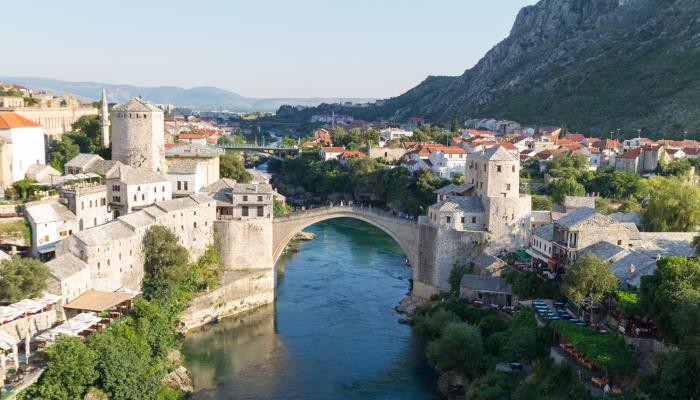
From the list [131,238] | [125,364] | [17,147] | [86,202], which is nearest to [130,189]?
[86,202]

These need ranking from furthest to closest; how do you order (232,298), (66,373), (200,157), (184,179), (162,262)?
(200,157) < (184,179) < (232,298) < (162,262) < (66,373)

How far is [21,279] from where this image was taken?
23.7 metres

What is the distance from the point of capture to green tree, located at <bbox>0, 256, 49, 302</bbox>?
2348cm

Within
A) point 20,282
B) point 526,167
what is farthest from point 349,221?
point 20,282

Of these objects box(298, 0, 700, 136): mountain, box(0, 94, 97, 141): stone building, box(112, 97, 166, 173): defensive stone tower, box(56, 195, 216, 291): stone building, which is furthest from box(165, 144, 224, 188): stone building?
box(298, 0, 700, 136): mountain

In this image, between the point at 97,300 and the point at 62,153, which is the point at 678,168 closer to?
the point at 97,300

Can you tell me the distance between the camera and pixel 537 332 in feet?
82.5

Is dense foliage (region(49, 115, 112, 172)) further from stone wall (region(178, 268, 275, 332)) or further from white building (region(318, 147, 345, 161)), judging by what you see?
white building (region(318, 147, 345, 161))

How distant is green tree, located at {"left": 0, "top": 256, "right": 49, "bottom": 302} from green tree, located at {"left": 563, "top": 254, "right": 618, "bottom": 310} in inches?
760

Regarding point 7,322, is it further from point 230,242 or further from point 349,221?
point 349,221

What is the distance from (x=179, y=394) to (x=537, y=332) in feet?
44.8

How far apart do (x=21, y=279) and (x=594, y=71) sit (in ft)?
253

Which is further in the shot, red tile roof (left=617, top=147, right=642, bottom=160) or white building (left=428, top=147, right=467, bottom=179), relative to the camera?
white building (left=428, top=147, right=467, bottom=179)

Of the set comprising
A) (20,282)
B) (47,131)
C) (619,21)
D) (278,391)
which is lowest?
(278,391)
